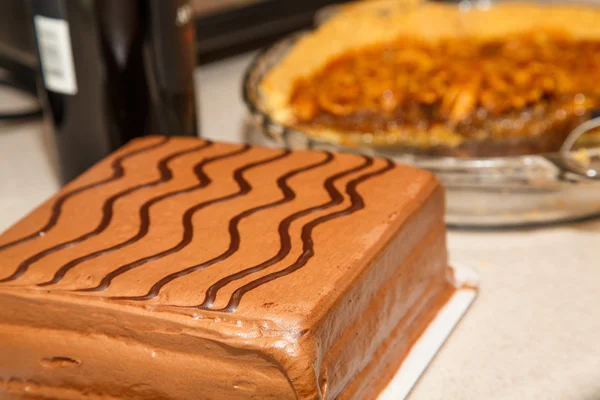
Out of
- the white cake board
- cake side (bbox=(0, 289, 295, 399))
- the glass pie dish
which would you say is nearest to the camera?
cake side (bbox=(0, 289, 295, 399))

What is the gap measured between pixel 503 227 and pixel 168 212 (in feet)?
1.36

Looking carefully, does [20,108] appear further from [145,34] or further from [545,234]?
[545,234]

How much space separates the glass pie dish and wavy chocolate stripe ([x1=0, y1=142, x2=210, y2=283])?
179 mm

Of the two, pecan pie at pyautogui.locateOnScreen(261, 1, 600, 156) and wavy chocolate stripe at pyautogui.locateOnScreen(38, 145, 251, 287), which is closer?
wavy chocolate stripe at pyautogui.locateOnScreen(38, 145, 251, 287)

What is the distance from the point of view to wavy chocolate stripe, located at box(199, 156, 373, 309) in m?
0.57

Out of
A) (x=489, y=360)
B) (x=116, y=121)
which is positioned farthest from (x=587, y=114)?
(x=116, y=121)

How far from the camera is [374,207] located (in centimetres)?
68

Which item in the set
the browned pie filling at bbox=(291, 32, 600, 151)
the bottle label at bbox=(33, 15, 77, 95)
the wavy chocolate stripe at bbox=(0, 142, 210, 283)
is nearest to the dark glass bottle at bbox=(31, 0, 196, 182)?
the bottle label at bbox=(33, 15, 77, 95)

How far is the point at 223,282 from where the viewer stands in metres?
0.58

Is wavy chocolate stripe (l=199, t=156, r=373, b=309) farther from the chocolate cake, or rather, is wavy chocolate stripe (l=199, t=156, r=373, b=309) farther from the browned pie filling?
the browned pie filling

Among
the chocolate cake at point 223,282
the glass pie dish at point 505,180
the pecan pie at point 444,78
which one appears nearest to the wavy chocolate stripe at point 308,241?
the chocolate cake at point 223,282

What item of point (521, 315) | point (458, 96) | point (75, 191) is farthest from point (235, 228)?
point (458, 96)

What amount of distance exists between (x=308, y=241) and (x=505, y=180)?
1.03 ft

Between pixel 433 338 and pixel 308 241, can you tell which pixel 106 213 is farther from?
pixel 433 338
